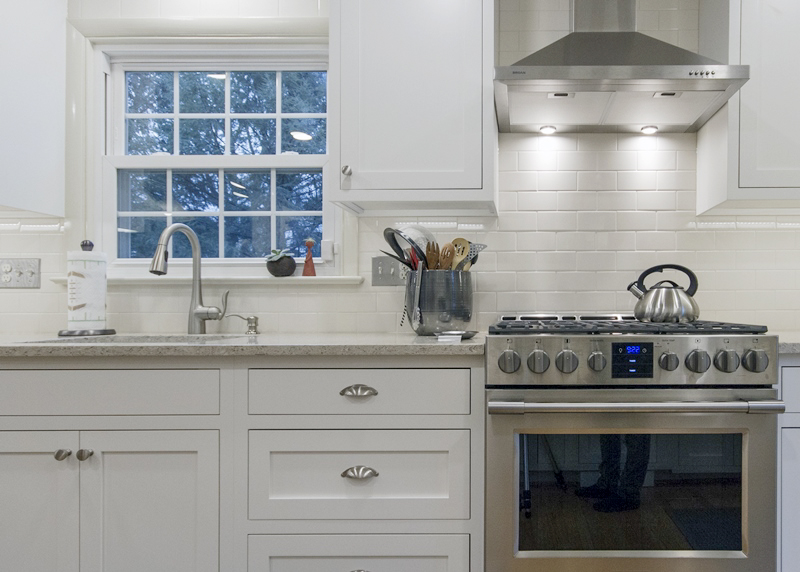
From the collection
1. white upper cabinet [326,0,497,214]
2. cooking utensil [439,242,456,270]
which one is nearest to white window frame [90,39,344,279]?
white upper cabinet [326,0,497,214]

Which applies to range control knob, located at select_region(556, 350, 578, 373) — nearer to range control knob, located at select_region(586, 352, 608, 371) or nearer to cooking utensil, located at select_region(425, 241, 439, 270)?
range control knob, located at select_region(586, 352, 608, 371)

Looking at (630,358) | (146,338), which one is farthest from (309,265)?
(630,358)

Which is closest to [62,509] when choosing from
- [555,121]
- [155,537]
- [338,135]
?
[155,537]

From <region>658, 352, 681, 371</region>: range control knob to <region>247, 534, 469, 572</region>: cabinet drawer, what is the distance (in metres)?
0.72

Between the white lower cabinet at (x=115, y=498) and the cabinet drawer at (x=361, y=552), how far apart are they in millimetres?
150

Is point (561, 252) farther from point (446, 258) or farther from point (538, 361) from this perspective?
point (538, 361)

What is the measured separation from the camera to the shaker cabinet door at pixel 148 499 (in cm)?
156

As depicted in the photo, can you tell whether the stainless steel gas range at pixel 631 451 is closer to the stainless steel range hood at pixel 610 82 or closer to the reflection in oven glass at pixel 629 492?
the reflection in oven glass at pixel 629 492

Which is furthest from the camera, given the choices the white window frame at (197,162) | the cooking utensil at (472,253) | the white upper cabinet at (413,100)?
the white window frame at (197,162)

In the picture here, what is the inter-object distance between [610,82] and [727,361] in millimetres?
916

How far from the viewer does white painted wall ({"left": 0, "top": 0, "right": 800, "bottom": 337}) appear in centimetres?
220

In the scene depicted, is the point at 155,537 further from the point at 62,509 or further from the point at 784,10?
the point at 784,10

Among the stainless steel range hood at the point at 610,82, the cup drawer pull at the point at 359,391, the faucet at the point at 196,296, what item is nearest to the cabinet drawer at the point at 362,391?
the cup drawer pull at the point at 359,391

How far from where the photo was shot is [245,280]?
7.33 feet
